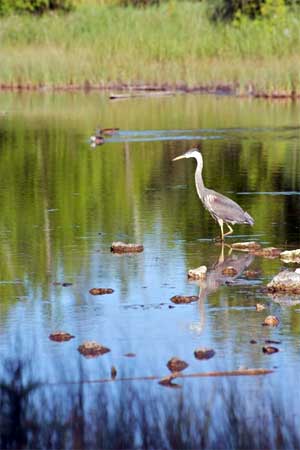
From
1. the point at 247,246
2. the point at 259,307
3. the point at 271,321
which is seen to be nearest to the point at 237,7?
the point at 247,246

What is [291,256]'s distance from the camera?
10.5m

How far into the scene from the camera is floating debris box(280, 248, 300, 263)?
10495 mm

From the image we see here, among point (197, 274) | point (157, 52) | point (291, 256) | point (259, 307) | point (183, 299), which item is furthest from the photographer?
point (157, 52)

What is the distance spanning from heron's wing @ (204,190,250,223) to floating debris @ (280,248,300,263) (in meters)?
0.81

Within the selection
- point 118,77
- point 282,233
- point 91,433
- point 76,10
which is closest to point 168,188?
point 282,233

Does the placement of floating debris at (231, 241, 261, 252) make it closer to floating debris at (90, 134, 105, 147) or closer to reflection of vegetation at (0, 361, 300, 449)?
Result: reflection of vegetation at (0, 361, 300, 449)

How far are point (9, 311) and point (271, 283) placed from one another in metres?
1.96

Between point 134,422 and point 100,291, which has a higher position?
point 134,422

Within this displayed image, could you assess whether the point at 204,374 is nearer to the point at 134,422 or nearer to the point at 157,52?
the point at 134,422

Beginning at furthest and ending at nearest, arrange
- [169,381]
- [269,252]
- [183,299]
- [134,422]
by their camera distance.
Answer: [269,252] < [183,299] < [169,381] < [134,422]

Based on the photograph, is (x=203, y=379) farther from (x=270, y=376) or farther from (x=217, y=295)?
(x=217, y=295)

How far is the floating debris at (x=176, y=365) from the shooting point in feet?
24.9

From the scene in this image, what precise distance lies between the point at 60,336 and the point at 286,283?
194 cm

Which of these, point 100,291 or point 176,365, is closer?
point 176,365
